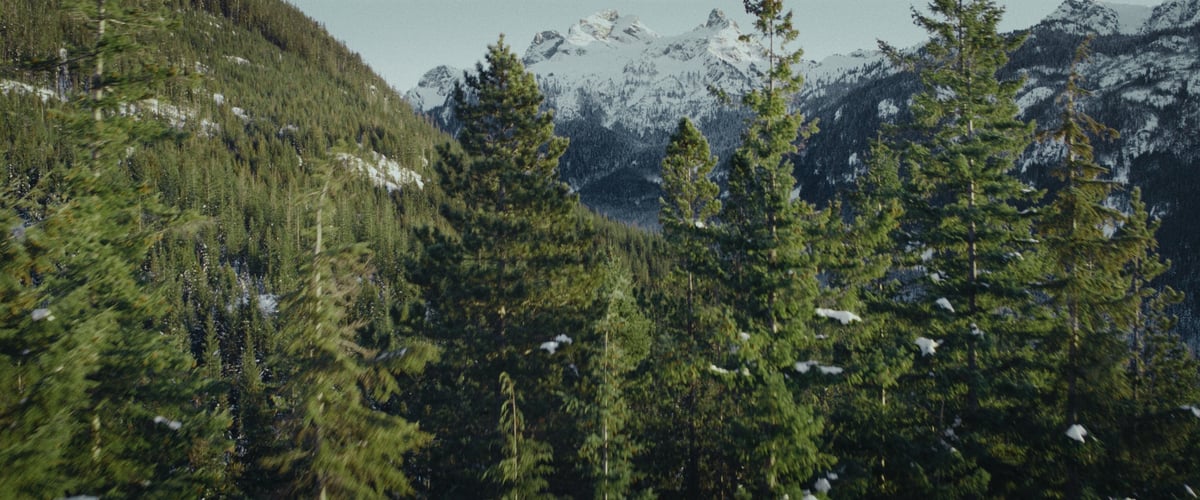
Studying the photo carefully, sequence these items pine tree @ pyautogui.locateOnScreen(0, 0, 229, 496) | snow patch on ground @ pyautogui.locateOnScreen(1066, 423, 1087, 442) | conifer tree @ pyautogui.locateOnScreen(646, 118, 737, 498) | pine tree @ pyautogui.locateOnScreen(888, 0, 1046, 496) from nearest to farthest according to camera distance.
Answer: pine tree @ pyautogui.locateOnScreen(0, 0, 229, 496) < snow patch on ground @ pyautogui.locateOnScreen(1066, 423, 1087, 442) < pine tree @ pyautogui.locateOnScreen(888, 0, 1046, 496) < conifer tree @ pyautogui.locateOnScreen(646, 118, 737, 498)

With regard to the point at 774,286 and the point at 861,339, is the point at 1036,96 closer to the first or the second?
the point at 861,339

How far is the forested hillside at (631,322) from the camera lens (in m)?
7.02

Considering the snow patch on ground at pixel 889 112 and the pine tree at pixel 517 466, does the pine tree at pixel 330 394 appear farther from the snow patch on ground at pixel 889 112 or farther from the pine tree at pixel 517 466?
the snow patch on ground at pixel 889 112

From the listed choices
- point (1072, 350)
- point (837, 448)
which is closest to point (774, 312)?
point (837, 448)

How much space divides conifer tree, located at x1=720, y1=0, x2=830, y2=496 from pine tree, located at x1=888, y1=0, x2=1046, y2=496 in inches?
103

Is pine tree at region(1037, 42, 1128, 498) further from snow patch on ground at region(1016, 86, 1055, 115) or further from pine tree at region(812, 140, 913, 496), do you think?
snow patch on ground at region(1016, 86, 1055, 115)

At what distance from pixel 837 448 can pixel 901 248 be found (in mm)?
5121

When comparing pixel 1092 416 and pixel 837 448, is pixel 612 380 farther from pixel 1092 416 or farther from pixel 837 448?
pixel 1092 416

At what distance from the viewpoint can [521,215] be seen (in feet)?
56.6

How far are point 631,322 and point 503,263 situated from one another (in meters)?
4.89

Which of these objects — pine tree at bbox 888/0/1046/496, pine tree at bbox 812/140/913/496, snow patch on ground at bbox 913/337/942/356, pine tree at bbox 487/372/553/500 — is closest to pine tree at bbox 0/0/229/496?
pine tree at bbox 487/372/553/500

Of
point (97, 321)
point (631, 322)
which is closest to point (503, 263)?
point (631, 322)

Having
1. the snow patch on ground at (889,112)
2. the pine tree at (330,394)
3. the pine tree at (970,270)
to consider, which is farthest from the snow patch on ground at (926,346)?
the snow patch on ground at (889,112)

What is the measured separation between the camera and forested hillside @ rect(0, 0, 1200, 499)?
702cm
